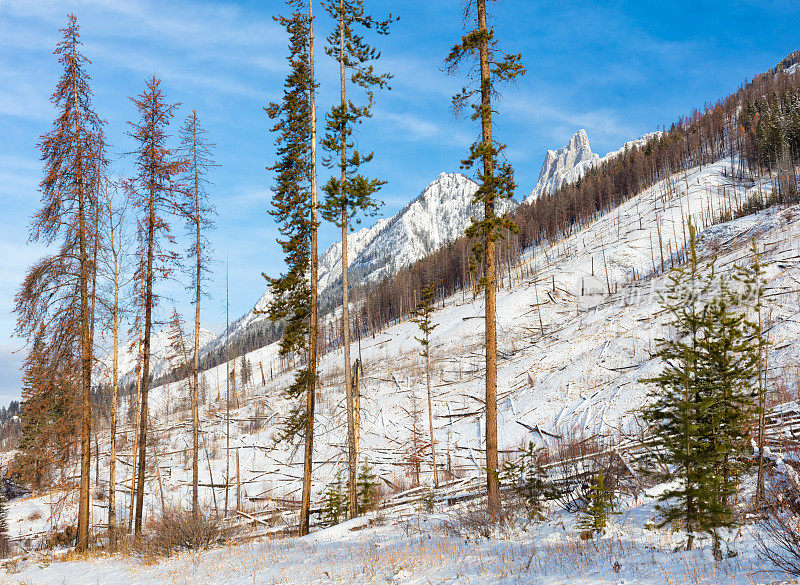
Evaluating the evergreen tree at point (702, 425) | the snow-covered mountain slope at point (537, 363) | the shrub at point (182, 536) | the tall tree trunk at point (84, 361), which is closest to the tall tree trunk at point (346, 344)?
the shrub at point (182, 536)

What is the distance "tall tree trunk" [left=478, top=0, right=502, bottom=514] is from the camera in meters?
11.6

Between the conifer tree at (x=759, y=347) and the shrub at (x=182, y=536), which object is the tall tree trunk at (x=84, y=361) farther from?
the conifer tree at (x=759, y=347)

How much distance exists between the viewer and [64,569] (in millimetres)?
12523

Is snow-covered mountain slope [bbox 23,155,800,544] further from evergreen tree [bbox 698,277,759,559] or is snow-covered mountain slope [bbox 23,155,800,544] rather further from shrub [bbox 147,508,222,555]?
shrub [bbox 147,508,222,555]

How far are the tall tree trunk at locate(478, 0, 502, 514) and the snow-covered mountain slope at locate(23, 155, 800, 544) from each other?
7391mm

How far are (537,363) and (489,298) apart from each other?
114ft

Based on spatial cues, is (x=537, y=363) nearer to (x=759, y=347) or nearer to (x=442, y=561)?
(x=759, y=347)

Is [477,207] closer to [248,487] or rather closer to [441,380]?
[248,487]

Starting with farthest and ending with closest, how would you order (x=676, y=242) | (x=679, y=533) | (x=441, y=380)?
→ (x=676, y=242) < (x=441, y=380) < (x=679, y=533)

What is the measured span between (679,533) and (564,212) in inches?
4268

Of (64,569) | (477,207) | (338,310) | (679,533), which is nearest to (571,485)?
(679,533)

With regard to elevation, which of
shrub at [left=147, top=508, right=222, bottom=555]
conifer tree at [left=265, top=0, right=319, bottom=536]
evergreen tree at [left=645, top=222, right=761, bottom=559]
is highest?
conifer tree at [left=265, top=0, right=319, bottom=536]

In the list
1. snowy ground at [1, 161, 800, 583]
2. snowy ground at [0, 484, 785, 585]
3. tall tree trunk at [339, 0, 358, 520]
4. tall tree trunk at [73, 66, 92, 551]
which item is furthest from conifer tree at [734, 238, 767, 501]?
tall tree trunk at [73, 66, 92, 551]

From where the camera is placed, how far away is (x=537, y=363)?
146ft
